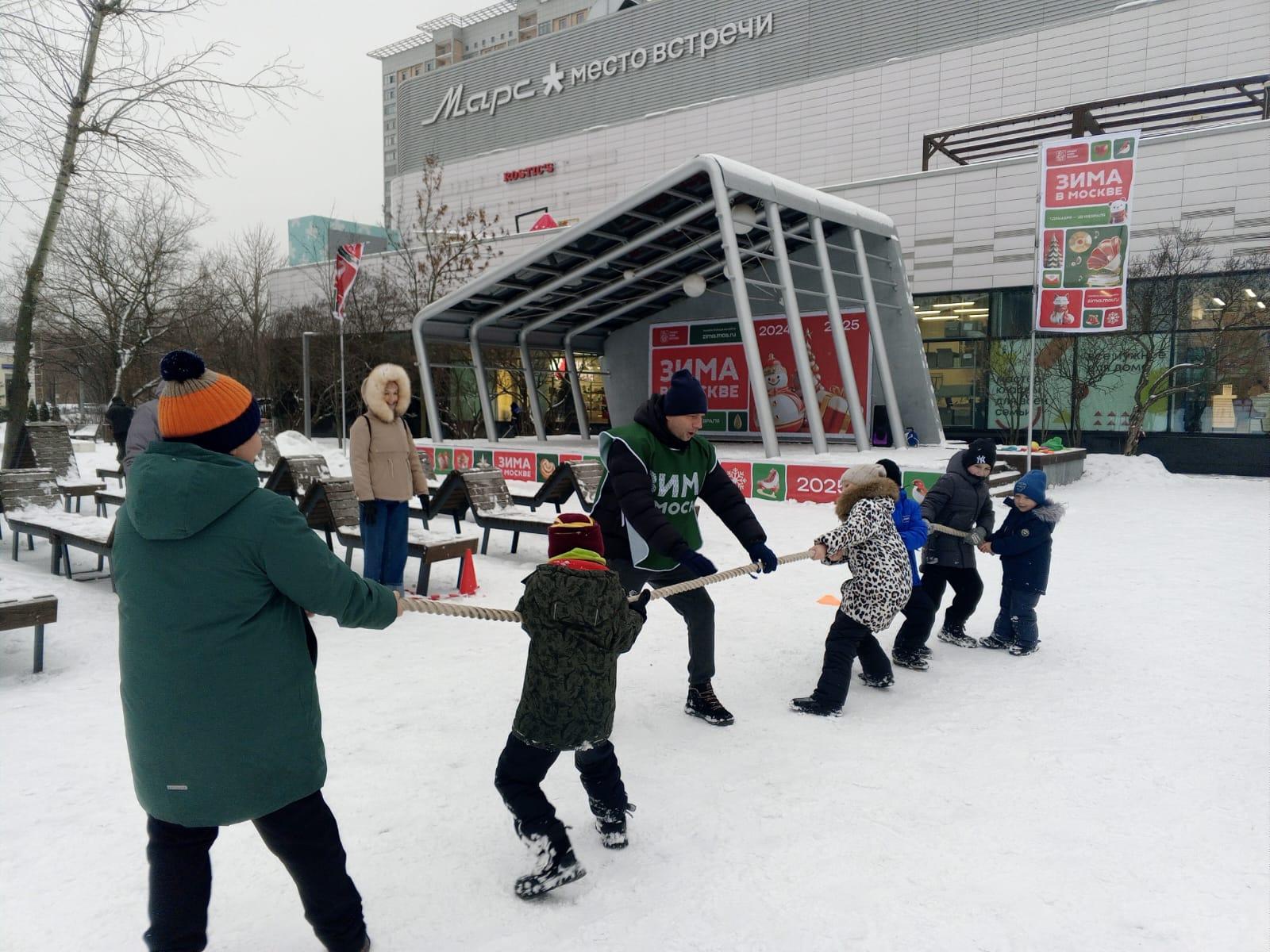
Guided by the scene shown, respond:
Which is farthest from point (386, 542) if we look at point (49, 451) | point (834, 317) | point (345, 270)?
point (345, 270)

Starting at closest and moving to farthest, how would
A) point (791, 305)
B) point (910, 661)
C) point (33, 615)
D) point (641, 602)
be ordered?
1. point (641, 602)
2. point (33, 615)
3. point (910, 661)
4. point (791, 305)

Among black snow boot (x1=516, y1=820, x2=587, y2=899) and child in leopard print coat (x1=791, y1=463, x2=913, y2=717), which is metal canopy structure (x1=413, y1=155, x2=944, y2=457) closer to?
child in leopard print coat (x1=791, y1=463, x2=913, y2=717)

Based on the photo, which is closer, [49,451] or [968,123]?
[49,451]

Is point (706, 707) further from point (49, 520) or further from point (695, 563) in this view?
point (49, 520)

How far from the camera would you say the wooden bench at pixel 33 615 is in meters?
4.36

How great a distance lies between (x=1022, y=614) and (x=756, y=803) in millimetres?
2951

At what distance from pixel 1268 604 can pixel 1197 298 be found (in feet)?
48.2

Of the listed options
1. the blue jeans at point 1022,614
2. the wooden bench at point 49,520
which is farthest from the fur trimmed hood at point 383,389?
the blue jeans at point 1022,614

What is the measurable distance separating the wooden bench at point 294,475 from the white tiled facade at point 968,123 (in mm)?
18207

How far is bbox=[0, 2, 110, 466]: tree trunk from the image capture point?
29.7ft

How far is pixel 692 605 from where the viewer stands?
403 centimetres

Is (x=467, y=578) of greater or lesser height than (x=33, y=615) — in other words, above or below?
below

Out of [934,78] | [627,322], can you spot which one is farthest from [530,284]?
[934,78]

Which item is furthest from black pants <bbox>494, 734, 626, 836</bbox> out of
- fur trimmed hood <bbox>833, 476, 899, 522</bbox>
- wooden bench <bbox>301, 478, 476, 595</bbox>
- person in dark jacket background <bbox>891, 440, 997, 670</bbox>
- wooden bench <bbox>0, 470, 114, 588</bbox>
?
wooden bench <bbox>0, 470, 114, 588</bbox>
